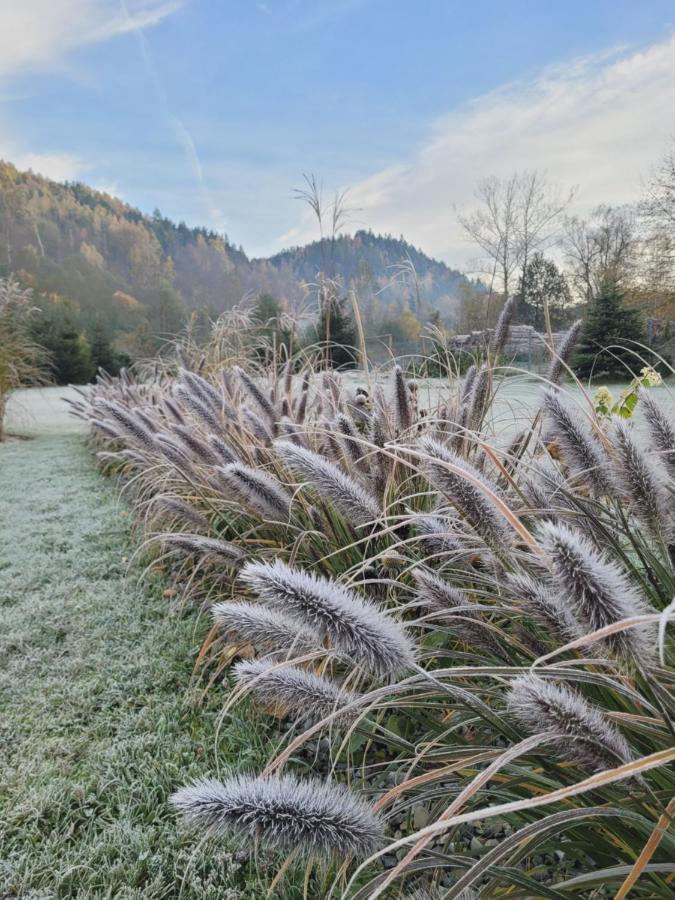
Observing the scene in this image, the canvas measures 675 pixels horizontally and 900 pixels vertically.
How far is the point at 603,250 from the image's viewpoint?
10.0 m

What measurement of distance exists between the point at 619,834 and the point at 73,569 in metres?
2.90

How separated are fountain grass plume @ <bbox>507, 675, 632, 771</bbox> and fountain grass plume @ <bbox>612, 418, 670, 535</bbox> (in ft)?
1.33

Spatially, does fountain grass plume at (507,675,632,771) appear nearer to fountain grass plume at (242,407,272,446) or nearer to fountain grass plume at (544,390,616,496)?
fountain grass plume at (544,390,616,496)

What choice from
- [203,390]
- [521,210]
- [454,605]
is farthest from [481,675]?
[521,210]

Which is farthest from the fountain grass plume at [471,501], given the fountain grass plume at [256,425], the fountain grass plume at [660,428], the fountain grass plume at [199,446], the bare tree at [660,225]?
the bare tree at [660,225]

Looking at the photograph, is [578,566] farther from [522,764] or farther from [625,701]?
[522,764]

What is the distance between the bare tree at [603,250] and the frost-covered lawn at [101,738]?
32.0ft

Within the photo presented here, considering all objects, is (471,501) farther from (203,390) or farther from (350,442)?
(203,390)

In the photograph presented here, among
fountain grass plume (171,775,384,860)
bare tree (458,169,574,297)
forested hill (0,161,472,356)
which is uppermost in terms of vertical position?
forested hill (0,161,472,356)

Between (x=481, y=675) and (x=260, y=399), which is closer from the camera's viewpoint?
(x=481, y=675)

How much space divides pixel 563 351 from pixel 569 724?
1144 millimetres

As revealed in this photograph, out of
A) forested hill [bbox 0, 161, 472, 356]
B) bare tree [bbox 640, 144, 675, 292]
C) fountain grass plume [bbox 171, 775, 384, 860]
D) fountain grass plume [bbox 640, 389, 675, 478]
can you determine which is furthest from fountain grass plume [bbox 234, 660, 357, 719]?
forested hill [bbox 0, 161, 472, 356]

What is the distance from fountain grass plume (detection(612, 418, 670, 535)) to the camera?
827 mm

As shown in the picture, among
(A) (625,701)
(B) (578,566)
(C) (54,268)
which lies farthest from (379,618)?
(C) (54,268)
